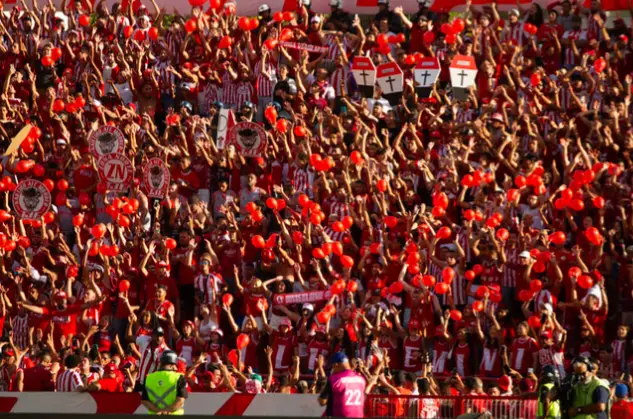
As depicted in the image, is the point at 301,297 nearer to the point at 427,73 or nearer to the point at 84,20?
the point at 427,73

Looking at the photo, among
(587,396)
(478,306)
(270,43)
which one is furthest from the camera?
(270,43)

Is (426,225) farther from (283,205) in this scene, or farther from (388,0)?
(388,0)

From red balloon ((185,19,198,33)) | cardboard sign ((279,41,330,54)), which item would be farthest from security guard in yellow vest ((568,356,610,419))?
red balloon ((185,19,198,33))

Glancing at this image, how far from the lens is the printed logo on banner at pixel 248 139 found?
18438 mm

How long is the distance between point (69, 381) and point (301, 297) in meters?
3.34

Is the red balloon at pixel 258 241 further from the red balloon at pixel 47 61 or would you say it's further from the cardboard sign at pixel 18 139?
the red balloon at pixel 47 61

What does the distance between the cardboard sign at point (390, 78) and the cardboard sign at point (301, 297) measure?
3235mm

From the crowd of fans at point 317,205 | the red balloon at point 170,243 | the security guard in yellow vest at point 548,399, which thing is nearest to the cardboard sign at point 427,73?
the crowd of fans at point 317,205

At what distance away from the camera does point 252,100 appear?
1989 centimetres

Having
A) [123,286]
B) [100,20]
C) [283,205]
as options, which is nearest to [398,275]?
[283,205]

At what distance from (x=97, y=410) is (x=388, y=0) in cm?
1036

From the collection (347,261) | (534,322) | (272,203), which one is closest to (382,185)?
(347,261)

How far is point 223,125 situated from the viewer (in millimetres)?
19078

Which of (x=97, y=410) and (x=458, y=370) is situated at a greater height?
(x=97, y=410)
